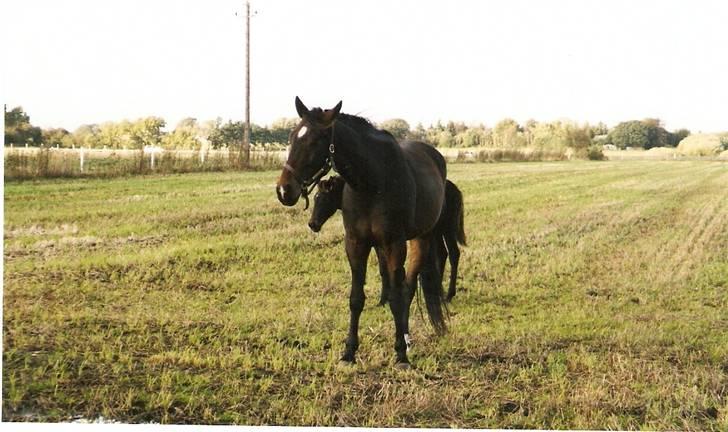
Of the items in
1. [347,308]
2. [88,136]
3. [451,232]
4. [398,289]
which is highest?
[88,136]

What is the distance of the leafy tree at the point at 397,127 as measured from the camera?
3.94m

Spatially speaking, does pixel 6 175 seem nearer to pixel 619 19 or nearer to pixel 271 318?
pixel 271 318

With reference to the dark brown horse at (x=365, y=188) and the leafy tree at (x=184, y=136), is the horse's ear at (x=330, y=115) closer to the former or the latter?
the dark brown horse at (x=365, y=188)

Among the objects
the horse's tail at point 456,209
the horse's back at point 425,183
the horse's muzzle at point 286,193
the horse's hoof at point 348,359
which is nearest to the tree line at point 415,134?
the horse's back at point 425,183

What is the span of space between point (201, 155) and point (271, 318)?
1.38m

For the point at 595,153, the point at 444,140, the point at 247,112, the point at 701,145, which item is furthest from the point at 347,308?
the point at 701,145

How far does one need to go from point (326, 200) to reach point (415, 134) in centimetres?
94

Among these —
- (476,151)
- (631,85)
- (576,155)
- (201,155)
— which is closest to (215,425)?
(201,155)

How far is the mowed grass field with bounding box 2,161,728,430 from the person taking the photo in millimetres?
3447

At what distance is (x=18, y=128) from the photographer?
13.1 feet

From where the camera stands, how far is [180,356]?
3.62m

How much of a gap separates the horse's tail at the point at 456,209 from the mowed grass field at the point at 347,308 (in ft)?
0.37

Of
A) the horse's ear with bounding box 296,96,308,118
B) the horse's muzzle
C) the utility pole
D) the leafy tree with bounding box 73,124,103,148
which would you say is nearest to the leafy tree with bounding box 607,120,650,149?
the horse's ear with bounding box 296,96,308,118

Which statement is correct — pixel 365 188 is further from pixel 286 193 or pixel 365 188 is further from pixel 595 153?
pixel 595 153
